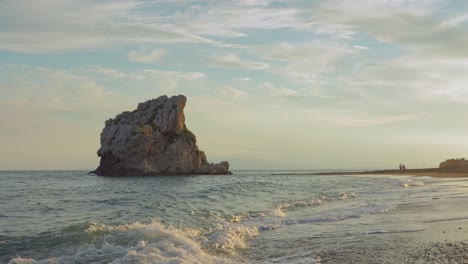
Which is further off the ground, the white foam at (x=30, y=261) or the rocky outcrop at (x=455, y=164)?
the rocky outcrop at (x=455, y=164)

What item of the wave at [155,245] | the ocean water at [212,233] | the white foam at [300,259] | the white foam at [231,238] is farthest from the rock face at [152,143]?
the white foam at [300,259]

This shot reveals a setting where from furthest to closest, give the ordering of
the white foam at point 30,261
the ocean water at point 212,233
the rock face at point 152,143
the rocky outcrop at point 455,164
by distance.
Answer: the rocky outcrop at point 455,164 → the rock face at point 152,143 → the ocean water at point 212,233 → the white foam at point 30,261

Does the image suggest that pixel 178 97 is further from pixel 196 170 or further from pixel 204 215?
pixel 204 215

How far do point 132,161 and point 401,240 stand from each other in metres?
72.4

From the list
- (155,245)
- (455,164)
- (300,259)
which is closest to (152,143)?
(455,164)

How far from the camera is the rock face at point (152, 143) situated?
81.2m

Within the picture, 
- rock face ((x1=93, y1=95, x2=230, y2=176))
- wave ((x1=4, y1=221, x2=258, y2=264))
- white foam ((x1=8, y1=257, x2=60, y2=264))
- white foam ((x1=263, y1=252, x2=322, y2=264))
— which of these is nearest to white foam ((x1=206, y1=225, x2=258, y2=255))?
wave ((x1=4, y1=221, x2=258, y2=264))

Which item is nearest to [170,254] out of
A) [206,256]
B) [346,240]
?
[206,256]

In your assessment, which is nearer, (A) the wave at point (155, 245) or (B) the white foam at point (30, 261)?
(B) the white foam at point (30, 261)

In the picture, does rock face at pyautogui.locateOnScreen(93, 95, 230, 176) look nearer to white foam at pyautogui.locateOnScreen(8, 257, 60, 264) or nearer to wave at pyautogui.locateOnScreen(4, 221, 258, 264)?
wave at pyautogui.locateOnScreen(4, 221, 258, 264)

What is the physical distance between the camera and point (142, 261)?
1002 centimetres

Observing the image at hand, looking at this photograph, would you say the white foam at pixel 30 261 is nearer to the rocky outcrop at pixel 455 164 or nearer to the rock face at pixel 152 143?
the rock face at pixel 152 143

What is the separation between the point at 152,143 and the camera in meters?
84.1

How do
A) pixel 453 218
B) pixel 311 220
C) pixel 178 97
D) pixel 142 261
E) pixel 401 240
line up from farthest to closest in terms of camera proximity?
pixel 178 97, pixel 311 220, pixel 453 218, pixel 401 240, pixel 142 261
